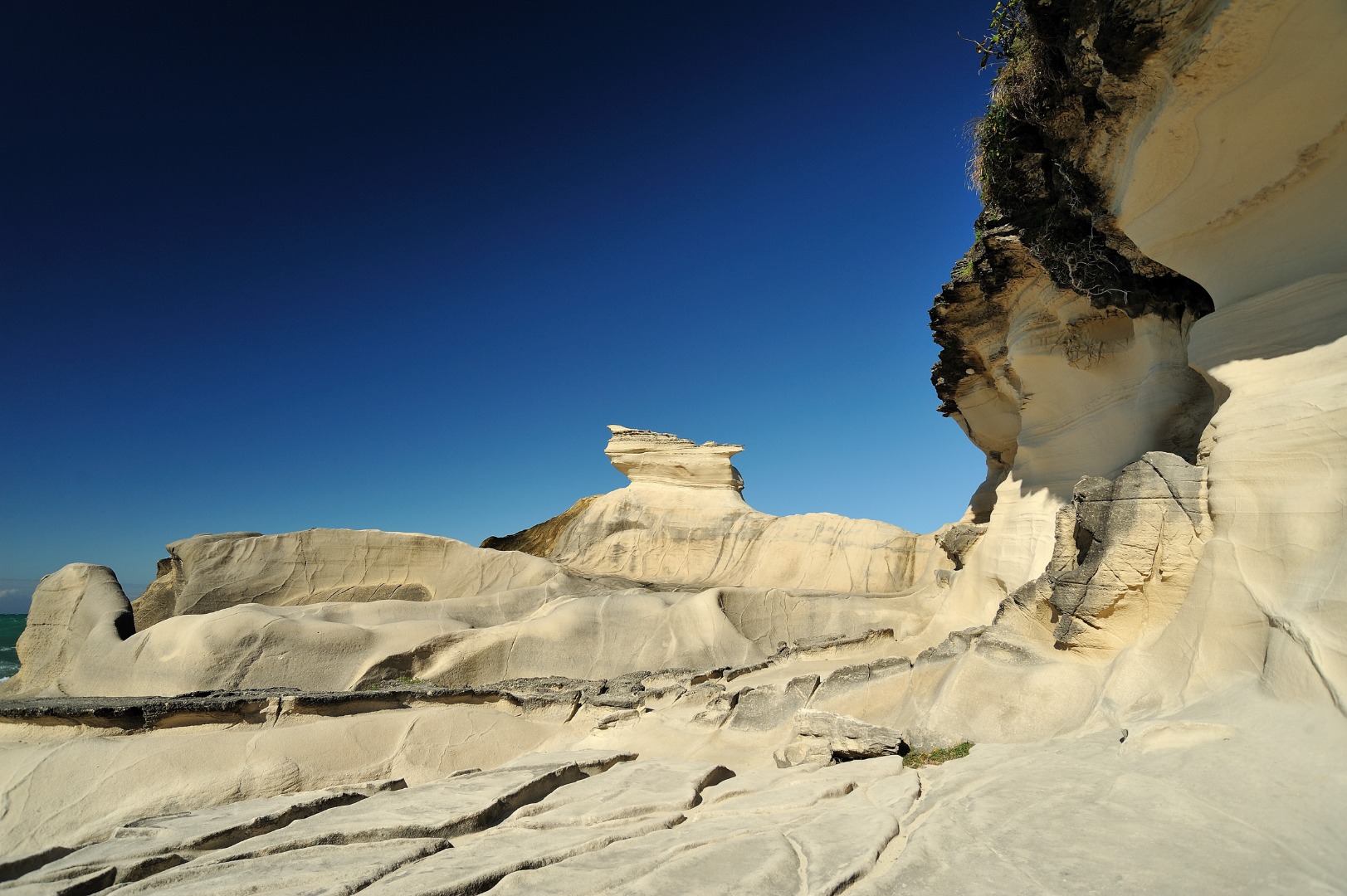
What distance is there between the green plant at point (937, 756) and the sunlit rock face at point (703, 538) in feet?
40.4

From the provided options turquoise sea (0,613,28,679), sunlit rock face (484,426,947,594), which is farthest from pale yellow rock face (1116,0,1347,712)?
turquoise sea (0,613,28,679)

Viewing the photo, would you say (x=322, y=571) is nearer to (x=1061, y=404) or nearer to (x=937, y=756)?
(x=937, y=756)

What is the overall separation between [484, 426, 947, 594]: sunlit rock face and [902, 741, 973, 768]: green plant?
12326 mm

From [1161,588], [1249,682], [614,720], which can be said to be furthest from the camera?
[614,720]

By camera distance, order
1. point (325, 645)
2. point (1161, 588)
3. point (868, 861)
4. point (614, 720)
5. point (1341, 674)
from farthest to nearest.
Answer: point (325, 645) → point (614, 720) → point (1161, 588) → point (1341, 674) → point (868, 861)

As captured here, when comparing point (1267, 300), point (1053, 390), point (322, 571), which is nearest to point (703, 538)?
point (322, 571)

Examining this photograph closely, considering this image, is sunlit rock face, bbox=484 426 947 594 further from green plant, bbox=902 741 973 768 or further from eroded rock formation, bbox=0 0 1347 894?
green plant, bbox=902 741 973 768

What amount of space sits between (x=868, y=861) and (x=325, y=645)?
36.9ft

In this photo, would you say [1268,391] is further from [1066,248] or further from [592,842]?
[592,842]

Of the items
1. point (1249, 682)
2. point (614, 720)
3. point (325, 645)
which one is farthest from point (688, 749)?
point (325, 645)

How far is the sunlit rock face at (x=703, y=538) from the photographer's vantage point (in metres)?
18.8

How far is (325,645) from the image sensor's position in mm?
11734

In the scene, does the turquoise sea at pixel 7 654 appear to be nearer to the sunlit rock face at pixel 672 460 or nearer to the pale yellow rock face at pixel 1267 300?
the sunlit rock face at pixel 672 460

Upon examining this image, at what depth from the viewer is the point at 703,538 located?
2048cm
